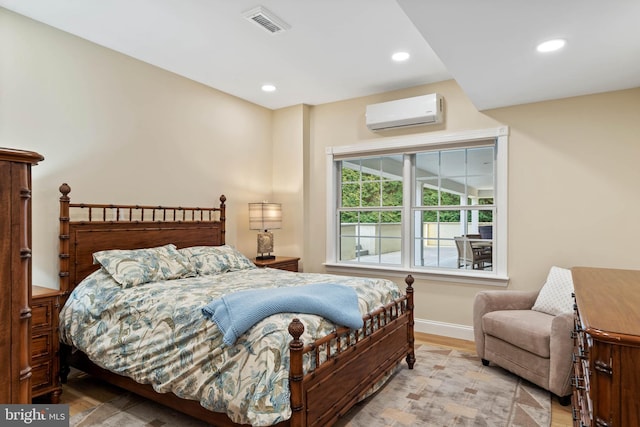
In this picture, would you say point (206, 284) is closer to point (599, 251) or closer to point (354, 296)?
point (354, 296)

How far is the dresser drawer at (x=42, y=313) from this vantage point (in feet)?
8.04

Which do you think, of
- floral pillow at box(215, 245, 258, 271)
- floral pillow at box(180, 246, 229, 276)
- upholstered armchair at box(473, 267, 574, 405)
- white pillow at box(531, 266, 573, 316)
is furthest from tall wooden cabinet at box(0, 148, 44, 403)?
white pillow at box(531, 266, 573, 316)

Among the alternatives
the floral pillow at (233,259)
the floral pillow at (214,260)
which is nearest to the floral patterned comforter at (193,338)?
the floral pillow at (214,260)

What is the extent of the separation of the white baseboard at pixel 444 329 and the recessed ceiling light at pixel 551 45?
267cm

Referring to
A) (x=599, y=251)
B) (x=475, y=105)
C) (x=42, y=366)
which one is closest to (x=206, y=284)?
(x=42, y=366)

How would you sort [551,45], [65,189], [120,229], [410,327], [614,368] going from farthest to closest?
[120,229]
[410,327]
[65,189]
[551,45]
[614,368]

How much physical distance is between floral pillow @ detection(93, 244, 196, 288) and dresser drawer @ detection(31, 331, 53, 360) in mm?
541

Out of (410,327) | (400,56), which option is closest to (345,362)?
(410,327)

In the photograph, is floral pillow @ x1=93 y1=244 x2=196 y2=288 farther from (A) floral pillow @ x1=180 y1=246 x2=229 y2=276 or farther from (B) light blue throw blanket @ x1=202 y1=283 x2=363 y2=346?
(B) light blue throw blanket @ x1=202 y1=283 x2=363 y2=346

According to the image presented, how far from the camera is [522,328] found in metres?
2.79

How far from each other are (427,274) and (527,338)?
144 cm

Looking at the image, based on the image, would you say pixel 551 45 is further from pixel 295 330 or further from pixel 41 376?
pixel 41 376

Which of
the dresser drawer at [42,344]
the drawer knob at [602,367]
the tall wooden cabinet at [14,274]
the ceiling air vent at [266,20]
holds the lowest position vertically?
the dresser drawer at [42,344]

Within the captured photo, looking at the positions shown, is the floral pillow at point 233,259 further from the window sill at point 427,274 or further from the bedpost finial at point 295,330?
the bedpost finial at point 295,330
